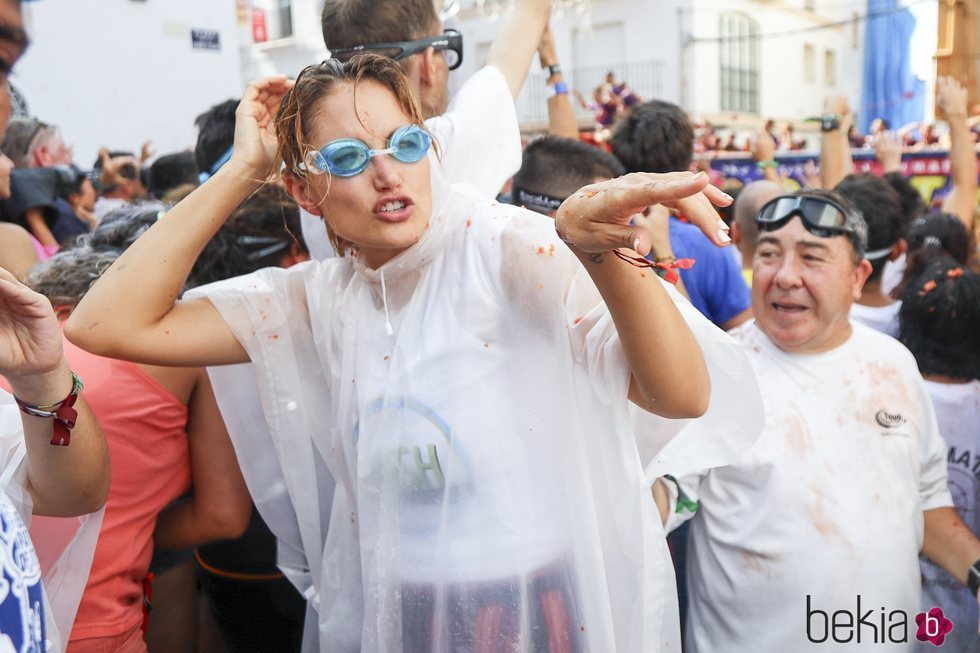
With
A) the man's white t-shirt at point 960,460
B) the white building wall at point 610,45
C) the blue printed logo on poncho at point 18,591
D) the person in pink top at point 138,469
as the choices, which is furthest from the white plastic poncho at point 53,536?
the white building wall at point 610,45

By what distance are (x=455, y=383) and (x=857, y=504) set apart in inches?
46.0

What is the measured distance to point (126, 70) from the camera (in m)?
11.8

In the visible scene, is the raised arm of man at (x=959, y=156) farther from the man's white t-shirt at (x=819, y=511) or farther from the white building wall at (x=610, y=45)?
the white building wall at (x=610, y=45)

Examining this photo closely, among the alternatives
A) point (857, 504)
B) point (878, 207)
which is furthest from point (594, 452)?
point (878, 207)

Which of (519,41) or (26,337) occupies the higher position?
(519,41)

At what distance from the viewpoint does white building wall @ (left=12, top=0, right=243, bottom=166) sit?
11.0 meters

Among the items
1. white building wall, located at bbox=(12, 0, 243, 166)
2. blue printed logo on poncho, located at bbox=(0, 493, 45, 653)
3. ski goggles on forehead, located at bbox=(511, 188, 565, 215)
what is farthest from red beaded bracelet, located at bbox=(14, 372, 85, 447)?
white building wall, located at bbox=(12, 0, 243, 166)

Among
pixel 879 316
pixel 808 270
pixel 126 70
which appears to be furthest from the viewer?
pixel 126 70

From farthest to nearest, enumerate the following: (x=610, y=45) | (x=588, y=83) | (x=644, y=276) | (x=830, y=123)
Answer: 1. (x=610, y=45)
2. (x=588, y=83)
3. (x=830, y=123)
4. (x=644, y=276)

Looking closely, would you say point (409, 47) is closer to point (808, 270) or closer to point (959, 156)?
point (808, 270)

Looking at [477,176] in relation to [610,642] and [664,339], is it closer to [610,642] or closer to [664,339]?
[664,339]

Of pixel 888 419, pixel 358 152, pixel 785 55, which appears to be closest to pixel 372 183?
pixel 358 152

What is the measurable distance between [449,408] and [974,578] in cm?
149

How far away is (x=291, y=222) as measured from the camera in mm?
2369
